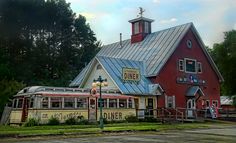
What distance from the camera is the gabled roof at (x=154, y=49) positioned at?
44300mm

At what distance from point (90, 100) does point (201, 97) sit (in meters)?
17.1

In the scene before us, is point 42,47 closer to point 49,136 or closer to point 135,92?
point 135,92

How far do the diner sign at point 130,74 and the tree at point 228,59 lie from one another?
2305cm

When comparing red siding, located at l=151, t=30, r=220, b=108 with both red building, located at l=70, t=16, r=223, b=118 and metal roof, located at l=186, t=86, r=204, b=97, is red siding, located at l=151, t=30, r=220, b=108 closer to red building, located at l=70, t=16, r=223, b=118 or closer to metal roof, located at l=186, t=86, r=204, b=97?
red building, located at l=70, t=16, r=223, b=118

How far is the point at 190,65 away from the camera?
156ft

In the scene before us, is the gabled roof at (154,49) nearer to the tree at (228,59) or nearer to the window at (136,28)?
the window at (136,28)

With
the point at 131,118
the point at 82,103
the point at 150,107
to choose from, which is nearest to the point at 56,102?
the point at 82,103

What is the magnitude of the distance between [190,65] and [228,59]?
1591 cm

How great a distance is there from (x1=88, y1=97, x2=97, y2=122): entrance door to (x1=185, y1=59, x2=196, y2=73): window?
603 inches

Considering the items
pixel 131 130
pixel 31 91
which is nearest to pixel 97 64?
pixel 31 91

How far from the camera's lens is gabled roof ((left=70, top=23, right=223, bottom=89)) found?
44.3m

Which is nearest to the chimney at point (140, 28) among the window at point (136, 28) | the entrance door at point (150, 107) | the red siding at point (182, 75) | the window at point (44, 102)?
the window at point (136, 28)

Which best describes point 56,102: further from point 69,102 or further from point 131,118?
point 131,118

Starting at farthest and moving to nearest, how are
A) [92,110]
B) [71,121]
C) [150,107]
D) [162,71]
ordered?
1. [162,71]
2. [150,107]
3. [92,110]
4. [71,121]
